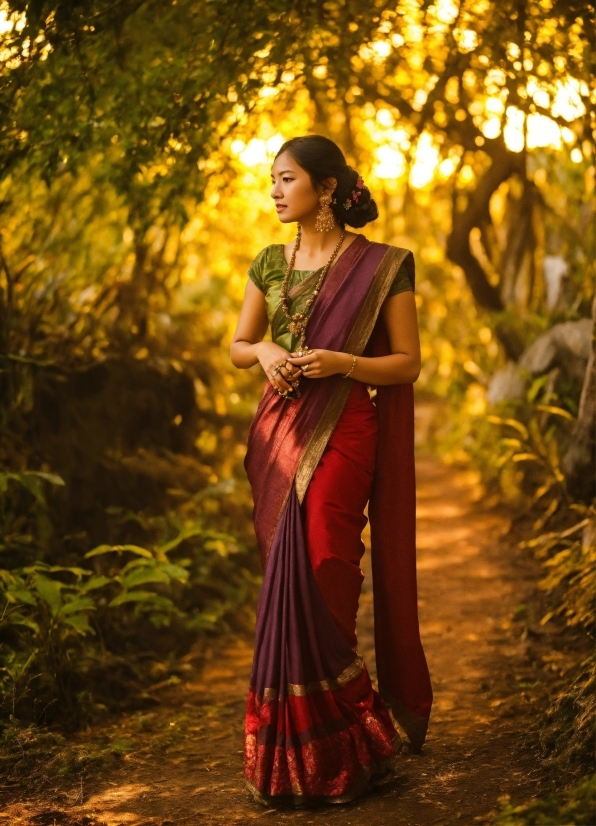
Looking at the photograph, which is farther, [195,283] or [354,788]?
[195,283]

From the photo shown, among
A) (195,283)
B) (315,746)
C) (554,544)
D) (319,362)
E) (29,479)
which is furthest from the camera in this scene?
(195,283)

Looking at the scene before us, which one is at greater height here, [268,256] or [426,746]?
[268,256]

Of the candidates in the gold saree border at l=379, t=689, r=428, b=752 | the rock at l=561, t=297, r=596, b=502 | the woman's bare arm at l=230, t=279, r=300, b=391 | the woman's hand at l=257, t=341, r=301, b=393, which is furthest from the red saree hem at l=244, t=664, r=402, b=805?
the rock at l=561, t=297, r=596, b=502

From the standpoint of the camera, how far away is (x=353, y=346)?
3.38 meters

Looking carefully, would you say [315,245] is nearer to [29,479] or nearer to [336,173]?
[336,173]

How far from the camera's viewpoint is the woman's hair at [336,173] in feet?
11.2

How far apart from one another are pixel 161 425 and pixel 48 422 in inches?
41.2

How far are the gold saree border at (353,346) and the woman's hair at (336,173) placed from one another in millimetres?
228

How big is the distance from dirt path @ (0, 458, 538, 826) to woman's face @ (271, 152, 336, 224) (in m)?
1.95

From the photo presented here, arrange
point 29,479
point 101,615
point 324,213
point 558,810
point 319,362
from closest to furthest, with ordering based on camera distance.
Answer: point 558,810, point 319,362, point 324,213, point 29,479, point 101,615

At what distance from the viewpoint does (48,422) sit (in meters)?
5.15

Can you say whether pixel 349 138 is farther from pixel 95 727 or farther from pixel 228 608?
pixel 95 727

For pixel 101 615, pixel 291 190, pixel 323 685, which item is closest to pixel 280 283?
pixel 291 190

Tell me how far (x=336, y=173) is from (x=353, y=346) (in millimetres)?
605
